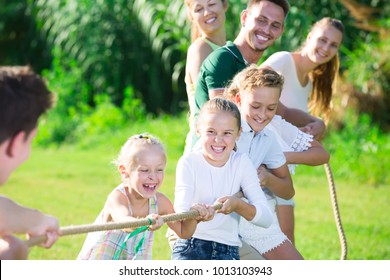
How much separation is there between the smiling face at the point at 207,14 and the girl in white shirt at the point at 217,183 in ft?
3.15

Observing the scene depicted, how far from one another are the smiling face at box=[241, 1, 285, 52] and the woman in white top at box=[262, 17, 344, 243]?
0.48m

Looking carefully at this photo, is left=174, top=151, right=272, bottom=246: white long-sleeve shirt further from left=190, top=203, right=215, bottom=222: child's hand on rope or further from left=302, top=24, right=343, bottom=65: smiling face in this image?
left=302, top=24, right=343, bottom=65: smiling face

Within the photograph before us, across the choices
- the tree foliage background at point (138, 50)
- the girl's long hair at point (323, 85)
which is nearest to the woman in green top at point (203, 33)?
the girl's long hair at point (323, 85)

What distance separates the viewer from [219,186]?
400 cm

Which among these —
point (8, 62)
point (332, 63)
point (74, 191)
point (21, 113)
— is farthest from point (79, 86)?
point (21, 113)

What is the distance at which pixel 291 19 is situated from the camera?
10625 mm

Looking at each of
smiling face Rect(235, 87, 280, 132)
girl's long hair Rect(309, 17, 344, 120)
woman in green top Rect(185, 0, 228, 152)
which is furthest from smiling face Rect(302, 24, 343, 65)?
smiling face Rect(235, 87, 280, 132)

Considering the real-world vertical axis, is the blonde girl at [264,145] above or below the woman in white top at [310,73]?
below

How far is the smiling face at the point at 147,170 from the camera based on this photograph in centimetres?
398

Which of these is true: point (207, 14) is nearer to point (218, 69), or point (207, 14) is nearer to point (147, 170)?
point (218, 69)

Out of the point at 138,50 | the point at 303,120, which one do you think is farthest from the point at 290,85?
the point at 138,50

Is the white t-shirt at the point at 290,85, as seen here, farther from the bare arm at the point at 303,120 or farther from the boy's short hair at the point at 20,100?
the boy's short hair at the point at 20,100

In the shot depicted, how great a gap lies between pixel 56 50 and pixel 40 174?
3.09 metres

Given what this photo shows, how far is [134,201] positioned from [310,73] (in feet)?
6.34
